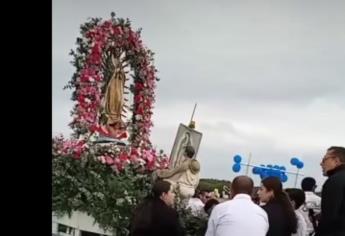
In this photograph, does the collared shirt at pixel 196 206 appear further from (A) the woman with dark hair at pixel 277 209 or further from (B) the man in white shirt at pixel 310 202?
(A) the woman with dark hair at pixel 277 209

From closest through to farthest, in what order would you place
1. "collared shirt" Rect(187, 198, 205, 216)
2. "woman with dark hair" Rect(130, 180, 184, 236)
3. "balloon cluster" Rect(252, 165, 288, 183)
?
"woman with dark hair" Rect(130, 180, 184, 236), "collared shirt" Rect(187, 198, 205, 216), "balloon cluster" Rect(252, 165, 288, 183)

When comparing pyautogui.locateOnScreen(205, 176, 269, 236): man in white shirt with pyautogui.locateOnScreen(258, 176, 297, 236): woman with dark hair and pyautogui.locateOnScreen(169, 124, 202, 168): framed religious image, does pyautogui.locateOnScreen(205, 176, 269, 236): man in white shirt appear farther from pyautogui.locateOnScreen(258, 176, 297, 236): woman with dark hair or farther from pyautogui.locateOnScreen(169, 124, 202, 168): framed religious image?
pyautogui.locateOnScreen(169, 124, 202, 168): framed religious image

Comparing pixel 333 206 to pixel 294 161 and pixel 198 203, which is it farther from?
pixel 294 161

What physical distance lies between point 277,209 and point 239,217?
37.5 inches

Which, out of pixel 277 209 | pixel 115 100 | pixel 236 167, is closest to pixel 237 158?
pixel 236 167

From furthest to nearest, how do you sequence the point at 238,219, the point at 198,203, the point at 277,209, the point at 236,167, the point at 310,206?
the point at 236,167 → the point at 198,203 → the point at 310,206 → the point at 277,209 → the point at 238,219

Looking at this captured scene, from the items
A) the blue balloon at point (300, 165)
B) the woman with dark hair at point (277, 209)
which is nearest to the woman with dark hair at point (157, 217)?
the woman with dark hair at point (277, 209)

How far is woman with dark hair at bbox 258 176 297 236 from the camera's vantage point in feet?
18.1

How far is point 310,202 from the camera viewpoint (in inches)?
269

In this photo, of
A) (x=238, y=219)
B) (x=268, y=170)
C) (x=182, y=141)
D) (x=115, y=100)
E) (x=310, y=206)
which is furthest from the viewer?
(x=268, y=170)

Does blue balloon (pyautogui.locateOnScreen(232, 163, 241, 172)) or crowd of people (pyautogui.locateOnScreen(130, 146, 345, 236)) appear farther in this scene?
blue balloon (pyautogui.locateOnScreen(232, 163, 241, 172))

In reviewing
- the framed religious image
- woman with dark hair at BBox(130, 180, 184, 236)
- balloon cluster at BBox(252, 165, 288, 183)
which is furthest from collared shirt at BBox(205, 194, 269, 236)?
balloon cluster at BBox(252, 165, 288, 183)

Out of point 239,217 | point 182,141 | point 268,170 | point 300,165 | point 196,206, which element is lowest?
point 196,206

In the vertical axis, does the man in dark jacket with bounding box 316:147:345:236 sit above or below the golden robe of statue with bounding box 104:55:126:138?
below
